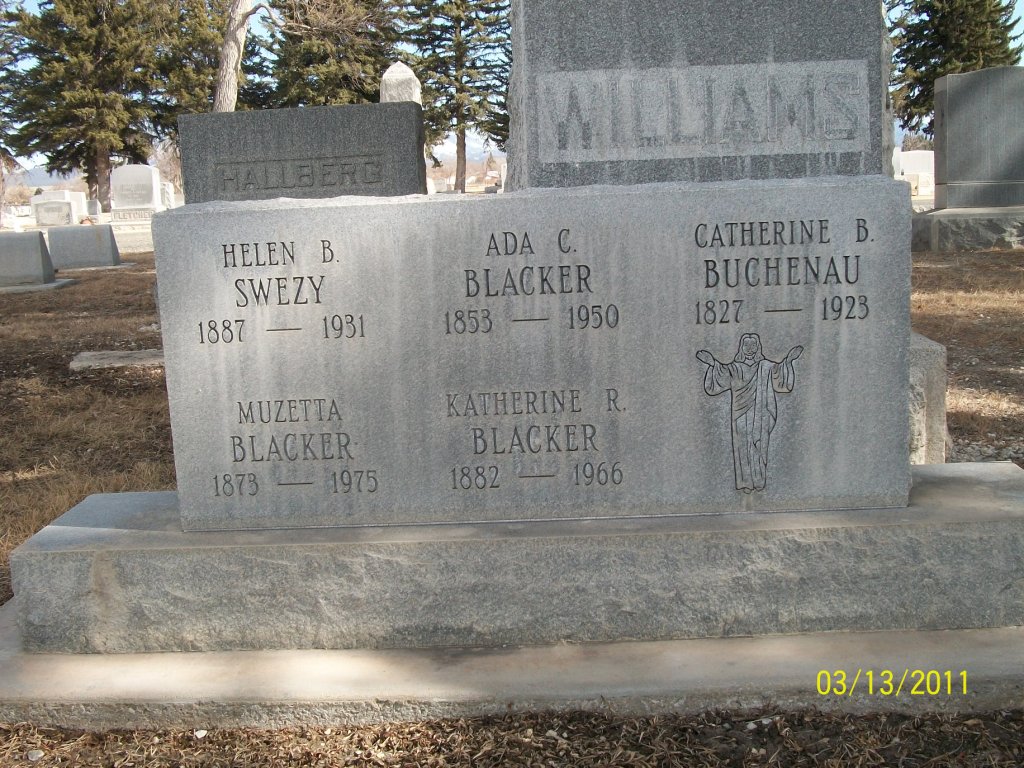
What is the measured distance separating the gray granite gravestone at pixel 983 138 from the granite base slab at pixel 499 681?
12916 millimetres

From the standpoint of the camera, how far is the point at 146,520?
3.20m

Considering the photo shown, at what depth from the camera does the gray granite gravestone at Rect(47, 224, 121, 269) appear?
62.7ft

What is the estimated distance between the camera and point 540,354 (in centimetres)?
297

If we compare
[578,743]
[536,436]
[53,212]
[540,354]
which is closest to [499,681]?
[578,743]

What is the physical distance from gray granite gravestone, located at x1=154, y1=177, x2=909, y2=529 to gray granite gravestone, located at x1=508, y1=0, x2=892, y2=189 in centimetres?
38

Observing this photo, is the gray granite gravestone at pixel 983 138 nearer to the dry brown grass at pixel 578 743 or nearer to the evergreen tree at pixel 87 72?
the dry brown grass at pixel 578 743

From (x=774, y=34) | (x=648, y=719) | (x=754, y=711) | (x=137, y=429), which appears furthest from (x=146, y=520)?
(x=137, y=429)

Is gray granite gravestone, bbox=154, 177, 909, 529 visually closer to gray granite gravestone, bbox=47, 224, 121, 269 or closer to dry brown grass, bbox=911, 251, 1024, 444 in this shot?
dry brown grass, bbox=911, 251, 1024, 444

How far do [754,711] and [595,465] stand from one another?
0.84m

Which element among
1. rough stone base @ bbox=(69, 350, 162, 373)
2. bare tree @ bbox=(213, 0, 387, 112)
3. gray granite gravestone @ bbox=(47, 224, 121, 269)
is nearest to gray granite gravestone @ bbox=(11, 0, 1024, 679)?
rough stone base @ bbox=(69, 350, 162, 373)

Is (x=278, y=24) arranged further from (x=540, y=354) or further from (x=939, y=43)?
(x=939, y=43)

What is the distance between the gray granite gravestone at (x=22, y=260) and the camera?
15.3 m
